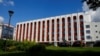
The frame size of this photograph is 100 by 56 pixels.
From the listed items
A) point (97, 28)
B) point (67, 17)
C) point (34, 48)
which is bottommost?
point (34, 48)

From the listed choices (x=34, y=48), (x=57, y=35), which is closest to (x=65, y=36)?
(x=57, y=35)

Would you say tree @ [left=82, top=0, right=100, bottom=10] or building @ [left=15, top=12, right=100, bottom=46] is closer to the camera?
tree @ [left=82, top=0, right=100, bottom=10]

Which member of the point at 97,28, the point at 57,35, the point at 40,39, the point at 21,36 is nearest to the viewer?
the point at 97,28

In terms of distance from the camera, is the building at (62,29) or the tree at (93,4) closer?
the tree at (93,4)

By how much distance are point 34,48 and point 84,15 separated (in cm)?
6059

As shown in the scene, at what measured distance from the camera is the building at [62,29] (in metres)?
82.6

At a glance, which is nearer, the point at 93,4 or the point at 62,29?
the point at 93,4

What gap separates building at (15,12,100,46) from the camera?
82644mm

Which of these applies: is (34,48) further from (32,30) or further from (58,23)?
(32,30)

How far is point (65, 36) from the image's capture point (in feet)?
283

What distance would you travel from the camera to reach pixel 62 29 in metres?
88.0

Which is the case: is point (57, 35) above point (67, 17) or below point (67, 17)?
below

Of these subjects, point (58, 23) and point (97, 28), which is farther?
point (58, 23)

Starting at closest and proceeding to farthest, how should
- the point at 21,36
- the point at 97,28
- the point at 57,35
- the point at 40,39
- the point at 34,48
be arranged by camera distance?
the point at 34,48
the point at 97,28
the point at 57,35
the point at 40,39
the point at 21,36
